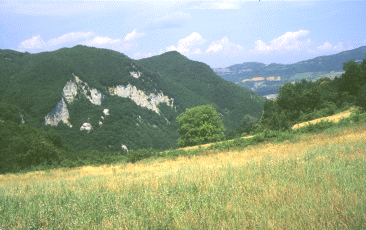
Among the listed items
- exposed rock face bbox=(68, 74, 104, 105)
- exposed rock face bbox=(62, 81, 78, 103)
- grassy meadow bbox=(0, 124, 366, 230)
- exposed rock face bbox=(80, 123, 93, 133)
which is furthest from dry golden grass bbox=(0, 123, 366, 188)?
exposed rock face bbox=(68, 74, 104, 105)

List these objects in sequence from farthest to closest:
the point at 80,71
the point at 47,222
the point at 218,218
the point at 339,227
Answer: the point at 80,71, the point at 47,222, the point at 218,218, the point at 339,227

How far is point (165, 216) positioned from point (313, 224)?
84.1 inches

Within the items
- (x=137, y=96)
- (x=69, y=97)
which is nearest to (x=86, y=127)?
(x=69, y=97)

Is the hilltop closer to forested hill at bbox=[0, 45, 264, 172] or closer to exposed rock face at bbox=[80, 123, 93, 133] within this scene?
forested hill at bbox=[0, 45, 264, 172]

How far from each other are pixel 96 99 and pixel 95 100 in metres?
1.15

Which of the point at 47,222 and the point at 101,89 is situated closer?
the point at 47,222

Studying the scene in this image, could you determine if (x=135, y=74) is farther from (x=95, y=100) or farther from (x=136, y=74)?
(x=95, y=100)

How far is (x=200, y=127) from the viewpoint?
4809 cm

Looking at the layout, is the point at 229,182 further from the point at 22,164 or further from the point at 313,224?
the point at 22,164

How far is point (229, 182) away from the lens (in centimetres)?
530

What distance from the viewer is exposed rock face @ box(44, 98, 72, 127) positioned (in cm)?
11489

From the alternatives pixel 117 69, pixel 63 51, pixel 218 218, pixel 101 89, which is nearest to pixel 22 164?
pixel 218 218

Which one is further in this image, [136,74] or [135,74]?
[136,74]

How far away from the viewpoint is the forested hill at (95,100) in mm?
114125
